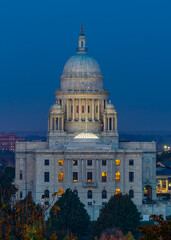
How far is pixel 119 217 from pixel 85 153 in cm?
2470

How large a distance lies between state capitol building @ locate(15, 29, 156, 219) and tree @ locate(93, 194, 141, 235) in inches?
516

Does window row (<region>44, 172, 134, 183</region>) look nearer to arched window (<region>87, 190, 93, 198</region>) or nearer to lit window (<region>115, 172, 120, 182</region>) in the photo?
lit window (<region>115, 172, 120, 182</region>)

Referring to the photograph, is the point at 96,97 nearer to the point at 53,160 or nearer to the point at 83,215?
the point at 53,160

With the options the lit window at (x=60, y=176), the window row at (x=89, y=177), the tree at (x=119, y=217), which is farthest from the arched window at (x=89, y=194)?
the tree at (x=119, y=217)

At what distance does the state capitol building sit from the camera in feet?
448

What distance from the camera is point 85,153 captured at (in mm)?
136750

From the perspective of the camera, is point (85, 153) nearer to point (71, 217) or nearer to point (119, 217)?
point (71, 217)

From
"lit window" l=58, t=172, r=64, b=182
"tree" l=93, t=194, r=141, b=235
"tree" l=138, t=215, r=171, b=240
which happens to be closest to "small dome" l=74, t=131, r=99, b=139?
"lit window" l=58, t=172, r=64, b=182

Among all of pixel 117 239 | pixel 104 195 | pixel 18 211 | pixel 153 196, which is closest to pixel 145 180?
pixel 153 196

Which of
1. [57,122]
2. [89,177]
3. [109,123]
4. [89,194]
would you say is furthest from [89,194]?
[109,123]

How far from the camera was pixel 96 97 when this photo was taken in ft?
501

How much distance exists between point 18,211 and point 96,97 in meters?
111

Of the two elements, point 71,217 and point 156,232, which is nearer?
point 156,232

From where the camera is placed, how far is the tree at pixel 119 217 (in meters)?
111
